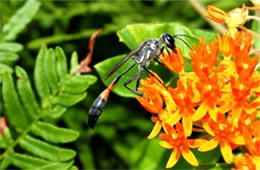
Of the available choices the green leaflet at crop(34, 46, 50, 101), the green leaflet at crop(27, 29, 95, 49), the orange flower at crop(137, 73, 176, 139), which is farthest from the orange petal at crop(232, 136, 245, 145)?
the green leaflet at crop(27, 29, 95, 49)

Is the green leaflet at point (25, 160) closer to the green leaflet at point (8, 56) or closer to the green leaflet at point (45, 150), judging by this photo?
the green leaflet at point (45, 150)

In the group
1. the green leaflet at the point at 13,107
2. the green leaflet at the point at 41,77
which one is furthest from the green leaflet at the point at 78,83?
the green leaflet at the point at 13,107

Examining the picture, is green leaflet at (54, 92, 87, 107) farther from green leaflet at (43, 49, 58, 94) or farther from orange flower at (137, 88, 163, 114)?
orange flower at (137, 88, 163, 114)

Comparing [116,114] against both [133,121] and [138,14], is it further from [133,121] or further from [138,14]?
[138,14]

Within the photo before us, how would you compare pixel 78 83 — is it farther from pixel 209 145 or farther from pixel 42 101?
pixel 209 145

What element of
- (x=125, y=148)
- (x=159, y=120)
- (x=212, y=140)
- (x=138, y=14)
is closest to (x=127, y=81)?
(x=159, y=120)

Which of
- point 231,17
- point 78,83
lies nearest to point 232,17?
point 231,17
